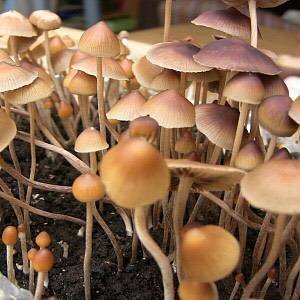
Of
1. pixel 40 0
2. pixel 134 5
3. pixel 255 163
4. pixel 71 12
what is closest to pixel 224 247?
pixel 255 163

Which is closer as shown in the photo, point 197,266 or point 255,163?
point 197,266

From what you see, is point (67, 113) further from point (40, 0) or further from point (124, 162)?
point (40, 0)

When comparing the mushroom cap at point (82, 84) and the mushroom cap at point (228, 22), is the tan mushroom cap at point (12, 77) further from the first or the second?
the mushroom cap at point (228, 22)

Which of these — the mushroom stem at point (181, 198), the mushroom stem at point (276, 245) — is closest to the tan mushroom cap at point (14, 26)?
the mushroom stem at point (181, 198)

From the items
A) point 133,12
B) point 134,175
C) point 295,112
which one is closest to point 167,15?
point 295,112

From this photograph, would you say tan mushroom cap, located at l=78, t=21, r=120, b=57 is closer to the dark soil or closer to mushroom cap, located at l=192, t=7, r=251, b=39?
mushroom cap, located at l=192, t=7, r=251, b=39

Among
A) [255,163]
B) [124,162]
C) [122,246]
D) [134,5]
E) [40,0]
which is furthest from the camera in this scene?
[134,5]
